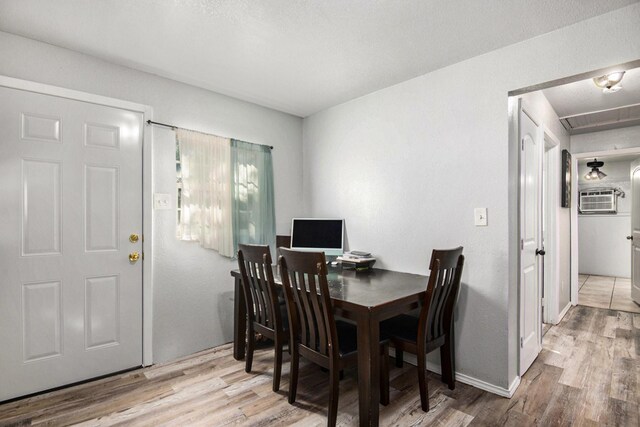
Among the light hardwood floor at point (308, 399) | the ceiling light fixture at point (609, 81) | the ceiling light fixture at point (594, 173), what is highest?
the ceiling light fixture at point (609, 81)

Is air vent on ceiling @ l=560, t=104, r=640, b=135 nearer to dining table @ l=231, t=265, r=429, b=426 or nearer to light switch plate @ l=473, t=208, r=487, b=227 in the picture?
light switch plate @ l=473, t=208, r=487, b=227

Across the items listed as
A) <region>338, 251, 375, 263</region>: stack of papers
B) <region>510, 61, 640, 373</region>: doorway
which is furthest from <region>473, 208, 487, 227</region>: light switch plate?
<region>338, 251, 375, 263</region>: stack of papers

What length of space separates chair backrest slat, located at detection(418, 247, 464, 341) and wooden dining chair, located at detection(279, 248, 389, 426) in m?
0.31

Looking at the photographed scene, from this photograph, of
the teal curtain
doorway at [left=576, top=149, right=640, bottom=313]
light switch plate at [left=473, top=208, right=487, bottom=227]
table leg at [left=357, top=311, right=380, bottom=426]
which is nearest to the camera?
table leg at [left=357, top=311, right=380, bottom=426]

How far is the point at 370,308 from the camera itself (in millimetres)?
1645

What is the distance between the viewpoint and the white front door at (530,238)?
232 centimetres

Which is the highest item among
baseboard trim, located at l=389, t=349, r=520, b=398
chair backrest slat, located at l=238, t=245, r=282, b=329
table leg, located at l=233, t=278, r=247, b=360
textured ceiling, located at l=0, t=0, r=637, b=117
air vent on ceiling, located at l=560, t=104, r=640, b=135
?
textured ceiling, located at l=0, t=0, r=637, b=117

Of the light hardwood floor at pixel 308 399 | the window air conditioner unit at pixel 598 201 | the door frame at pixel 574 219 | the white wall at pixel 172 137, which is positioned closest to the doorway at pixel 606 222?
the window air conditioner unit at pixel 598 201

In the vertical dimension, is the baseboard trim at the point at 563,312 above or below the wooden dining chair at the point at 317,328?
below

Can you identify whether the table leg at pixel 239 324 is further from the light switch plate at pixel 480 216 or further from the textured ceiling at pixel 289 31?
the light switch plate at pixel 480 216

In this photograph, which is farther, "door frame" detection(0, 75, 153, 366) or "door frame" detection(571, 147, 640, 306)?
"door frame" detection(571, 147, 640, 306)

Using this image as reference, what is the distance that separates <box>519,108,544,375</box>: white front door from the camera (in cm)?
232

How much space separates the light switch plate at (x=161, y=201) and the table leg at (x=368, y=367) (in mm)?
1832

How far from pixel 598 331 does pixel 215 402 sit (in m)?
3.68
